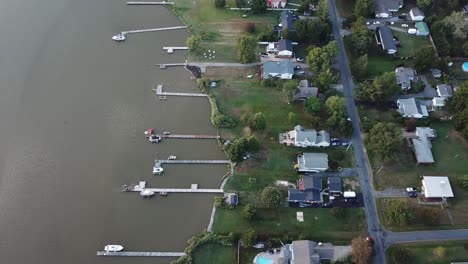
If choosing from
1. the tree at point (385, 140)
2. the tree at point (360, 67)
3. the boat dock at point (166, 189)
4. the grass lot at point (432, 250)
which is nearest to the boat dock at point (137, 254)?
the boat dock at point (166, 189)

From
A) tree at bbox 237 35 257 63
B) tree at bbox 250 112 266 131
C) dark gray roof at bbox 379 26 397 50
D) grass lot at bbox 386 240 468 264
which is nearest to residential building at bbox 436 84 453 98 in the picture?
dark gray roof at bbox 379 26 397 50

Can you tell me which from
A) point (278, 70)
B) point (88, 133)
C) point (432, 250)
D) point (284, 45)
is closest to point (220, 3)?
point (284, 45)

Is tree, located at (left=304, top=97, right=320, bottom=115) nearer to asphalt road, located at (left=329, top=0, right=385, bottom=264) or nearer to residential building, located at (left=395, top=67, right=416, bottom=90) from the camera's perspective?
asphalt road, located at (left=329, top=0, right=385, bottom=264)

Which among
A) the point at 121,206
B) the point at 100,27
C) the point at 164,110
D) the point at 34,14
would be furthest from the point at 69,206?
the point at 34,14

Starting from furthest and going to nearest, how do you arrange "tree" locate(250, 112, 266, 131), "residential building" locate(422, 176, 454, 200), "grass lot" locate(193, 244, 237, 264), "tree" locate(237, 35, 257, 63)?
"tree" locate(237, 35, 257, 63), "tree" locate(250, 112, 266, 131), "residential building" locate(422, 176, 454, 200), "grass lot" locate(193, 244, 237, 264)

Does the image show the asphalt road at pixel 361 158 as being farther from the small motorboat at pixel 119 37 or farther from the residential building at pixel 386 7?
the small motorboat at pixel 119 37

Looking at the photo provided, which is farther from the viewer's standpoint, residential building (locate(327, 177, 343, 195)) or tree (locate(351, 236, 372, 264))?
residential building (locate(327, 177, 343, 195))

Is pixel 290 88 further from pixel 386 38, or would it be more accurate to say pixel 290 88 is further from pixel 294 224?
pixel 386 38
